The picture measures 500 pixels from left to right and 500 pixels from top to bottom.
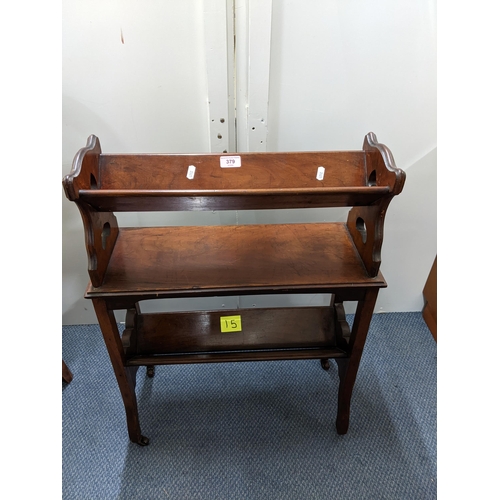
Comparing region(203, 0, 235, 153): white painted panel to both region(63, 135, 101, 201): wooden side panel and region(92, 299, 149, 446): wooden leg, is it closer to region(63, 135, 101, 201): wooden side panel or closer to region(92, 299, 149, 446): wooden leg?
region(63, 135, 101, 201): wooden side panel

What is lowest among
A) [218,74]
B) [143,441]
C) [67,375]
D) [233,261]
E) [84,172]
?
[143,441]

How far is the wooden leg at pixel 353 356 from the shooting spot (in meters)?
1.16

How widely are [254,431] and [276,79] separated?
4.31 ft

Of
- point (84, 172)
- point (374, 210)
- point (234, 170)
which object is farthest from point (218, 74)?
point (374, 210)

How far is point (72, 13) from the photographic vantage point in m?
1.17

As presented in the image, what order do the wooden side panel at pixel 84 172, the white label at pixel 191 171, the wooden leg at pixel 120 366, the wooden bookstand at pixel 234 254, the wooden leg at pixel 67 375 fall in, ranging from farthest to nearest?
the wooden leg at pixel 67 375 < the white label at pixel 191 171 < the wooden leg at pixel 120 366 < the wooden bookstand at pixel 234 254 < the wooden side panel at pixel 84 172

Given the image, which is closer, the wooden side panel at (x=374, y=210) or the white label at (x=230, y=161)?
the wooden side panel at (x=374, y=210)

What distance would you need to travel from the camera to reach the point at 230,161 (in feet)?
4.09

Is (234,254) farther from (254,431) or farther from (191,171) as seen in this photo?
(254,431)

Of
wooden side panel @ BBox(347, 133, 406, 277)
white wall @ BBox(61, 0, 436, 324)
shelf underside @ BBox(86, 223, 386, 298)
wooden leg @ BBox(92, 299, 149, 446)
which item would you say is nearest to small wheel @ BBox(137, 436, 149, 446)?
wooden leg @ BBox(92, 299, 149, 446)

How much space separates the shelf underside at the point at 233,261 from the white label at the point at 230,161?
0.21m

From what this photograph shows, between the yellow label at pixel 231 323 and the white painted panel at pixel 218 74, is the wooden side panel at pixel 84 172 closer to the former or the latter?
the white painted panel at pixel 218 74

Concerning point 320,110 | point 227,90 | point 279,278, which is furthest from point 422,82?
point 279,278

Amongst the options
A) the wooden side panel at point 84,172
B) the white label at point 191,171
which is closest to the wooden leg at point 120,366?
the wooden side panel at point 84,172
